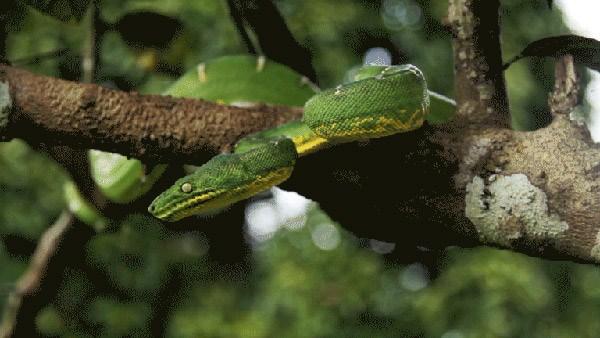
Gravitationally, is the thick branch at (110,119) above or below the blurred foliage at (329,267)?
above

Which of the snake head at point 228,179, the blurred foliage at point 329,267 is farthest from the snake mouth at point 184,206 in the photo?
the blurred foliage at point 329,267

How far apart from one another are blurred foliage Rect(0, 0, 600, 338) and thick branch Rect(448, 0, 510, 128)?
2.34 metres

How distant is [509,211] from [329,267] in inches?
154

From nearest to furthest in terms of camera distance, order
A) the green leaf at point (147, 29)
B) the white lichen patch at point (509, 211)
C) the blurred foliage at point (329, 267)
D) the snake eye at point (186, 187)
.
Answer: the white lichen patch at point (509, 211) < the snake eye at point (186, 187) < the green leaf at point (147, 29) < the blurred foliage at point (329, 267)

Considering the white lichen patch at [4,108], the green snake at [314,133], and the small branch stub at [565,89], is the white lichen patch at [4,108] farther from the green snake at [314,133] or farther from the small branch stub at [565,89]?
the small branch stub at [565,89]

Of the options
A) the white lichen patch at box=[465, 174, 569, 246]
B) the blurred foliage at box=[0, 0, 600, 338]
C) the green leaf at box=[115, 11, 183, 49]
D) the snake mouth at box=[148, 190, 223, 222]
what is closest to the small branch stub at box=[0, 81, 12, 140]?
the snake mouth at box=[148, 190, 223, 222]

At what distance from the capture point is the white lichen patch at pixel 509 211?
3.73ft

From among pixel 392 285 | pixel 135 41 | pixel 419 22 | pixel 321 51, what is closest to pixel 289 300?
pixel 392 285

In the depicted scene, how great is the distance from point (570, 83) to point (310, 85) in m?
0.66

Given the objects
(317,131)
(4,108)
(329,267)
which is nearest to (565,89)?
(317,131)

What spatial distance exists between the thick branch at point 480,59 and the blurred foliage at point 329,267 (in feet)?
7.68

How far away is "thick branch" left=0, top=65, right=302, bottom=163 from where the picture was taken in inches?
49.1

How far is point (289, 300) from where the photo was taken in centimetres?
488

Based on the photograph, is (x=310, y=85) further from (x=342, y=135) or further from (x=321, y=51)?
(x=321, y=51)
